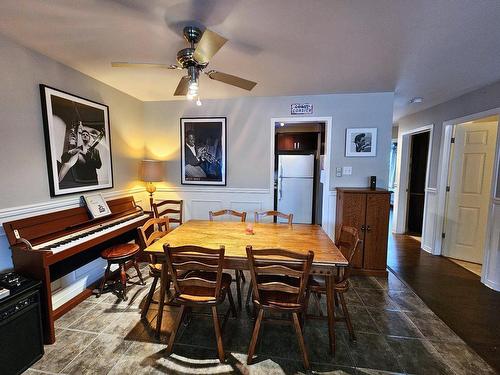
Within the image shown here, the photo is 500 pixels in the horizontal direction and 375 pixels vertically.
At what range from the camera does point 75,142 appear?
242 cm

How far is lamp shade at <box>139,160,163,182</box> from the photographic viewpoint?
129 inches

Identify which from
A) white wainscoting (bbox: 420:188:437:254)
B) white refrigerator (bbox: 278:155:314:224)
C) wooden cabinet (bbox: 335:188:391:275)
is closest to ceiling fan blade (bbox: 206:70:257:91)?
wooden cabinet (bbox: 335:188:391:275)

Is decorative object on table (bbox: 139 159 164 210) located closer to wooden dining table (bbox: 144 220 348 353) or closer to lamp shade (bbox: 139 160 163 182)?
lamp shade (bbox: 139 160 163 182)

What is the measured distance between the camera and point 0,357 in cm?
139

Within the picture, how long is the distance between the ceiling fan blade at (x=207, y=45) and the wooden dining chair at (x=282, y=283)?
1.30 metres

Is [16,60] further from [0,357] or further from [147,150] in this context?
[0,357]

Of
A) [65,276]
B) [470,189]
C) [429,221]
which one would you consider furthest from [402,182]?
[65,276]

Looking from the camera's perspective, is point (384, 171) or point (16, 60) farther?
point (384, 171)

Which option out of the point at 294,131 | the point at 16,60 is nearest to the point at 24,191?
the point at 16,60

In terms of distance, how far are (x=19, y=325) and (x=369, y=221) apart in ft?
10.9

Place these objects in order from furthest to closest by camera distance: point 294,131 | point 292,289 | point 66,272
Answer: point 294,131
point 66,272
point 292,289

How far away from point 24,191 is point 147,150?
6.15 ft

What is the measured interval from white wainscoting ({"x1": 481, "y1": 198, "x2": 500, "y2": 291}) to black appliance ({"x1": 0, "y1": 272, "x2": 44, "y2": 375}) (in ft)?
14.6

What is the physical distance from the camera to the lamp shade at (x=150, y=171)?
10.7ft
